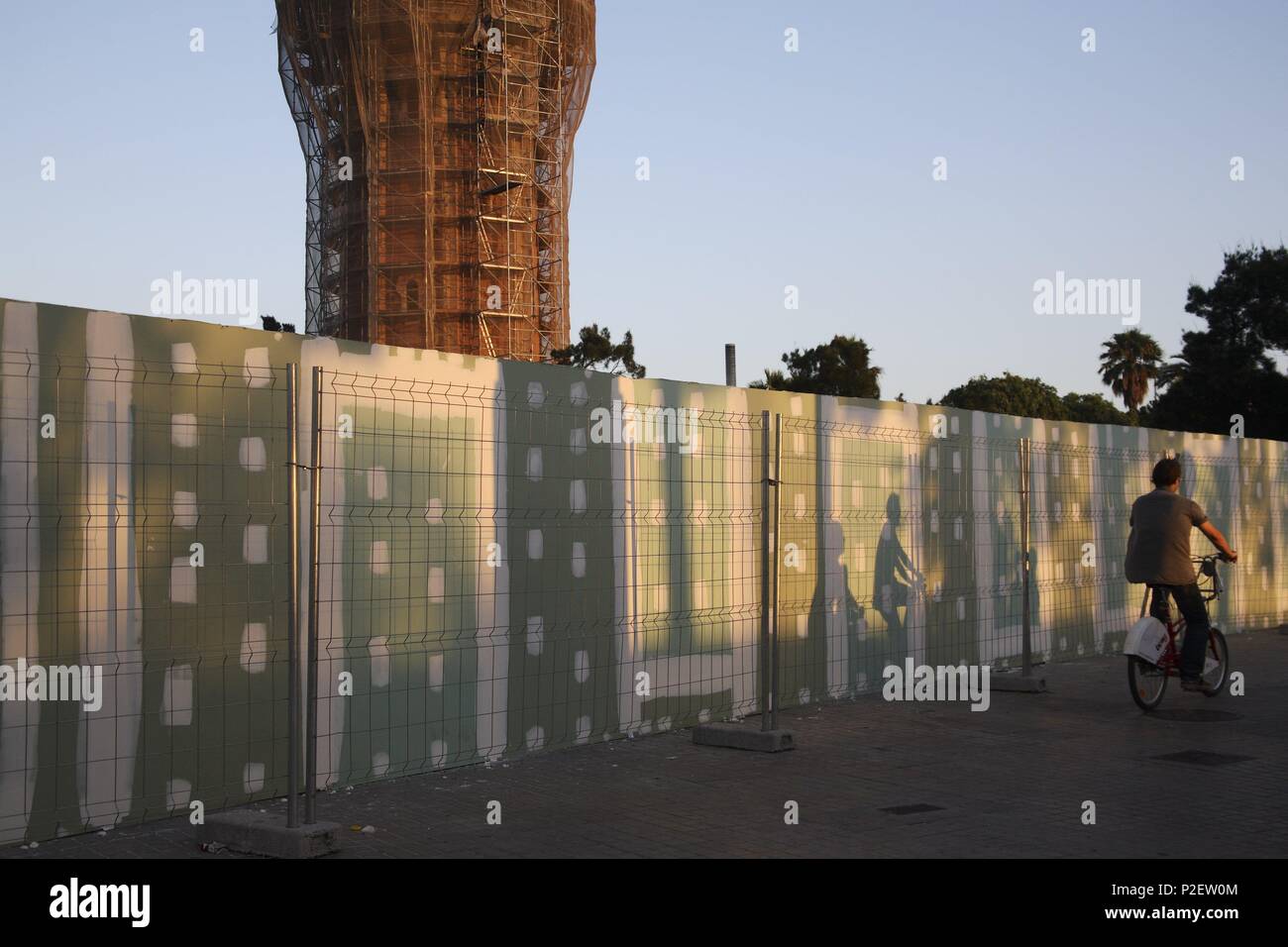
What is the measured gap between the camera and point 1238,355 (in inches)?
2014

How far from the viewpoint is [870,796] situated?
8078mm

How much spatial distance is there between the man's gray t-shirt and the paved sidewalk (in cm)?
116

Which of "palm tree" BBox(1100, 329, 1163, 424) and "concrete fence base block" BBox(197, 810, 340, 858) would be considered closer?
"concrete fence base block" BBox(197, 810, 340, 858)

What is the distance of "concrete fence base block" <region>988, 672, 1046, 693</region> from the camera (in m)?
12.8

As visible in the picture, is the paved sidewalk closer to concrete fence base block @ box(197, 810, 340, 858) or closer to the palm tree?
concrete fence base block @ box(197, 810, 340, 858)

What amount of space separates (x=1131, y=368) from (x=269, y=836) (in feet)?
266

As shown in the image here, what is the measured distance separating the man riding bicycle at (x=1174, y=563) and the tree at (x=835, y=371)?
56.7 meters

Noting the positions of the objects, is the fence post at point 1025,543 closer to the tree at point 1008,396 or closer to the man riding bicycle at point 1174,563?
the man riding bicycle at point 1174,563

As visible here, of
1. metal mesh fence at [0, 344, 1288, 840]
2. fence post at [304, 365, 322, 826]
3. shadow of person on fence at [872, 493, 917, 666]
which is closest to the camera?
fence post at [304, 365, 322, 826]

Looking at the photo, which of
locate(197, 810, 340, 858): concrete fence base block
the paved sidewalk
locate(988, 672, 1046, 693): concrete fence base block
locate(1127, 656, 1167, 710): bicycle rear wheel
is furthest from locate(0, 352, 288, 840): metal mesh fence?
locate(988, 672, 1046, 693): concrete fence base block

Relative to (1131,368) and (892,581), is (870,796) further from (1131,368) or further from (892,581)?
(1131,368)

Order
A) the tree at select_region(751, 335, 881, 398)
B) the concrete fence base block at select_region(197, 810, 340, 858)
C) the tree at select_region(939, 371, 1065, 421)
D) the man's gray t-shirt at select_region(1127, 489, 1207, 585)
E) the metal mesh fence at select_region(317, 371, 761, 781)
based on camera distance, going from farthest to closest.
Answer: the tree at select_region(939, 371, 1065, 421) < the tree at select_region(751, 335, 881, 398) < the man's gray t-shirt at select_region(1127, 489, 1207, 585) < the metal mesh fence at select_region(317, 371, 761, 781) < the concrete fence base block at select_region(197, 810, 340, 858)

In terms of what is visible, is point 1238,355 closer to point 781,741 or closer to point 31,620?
point 781,741
